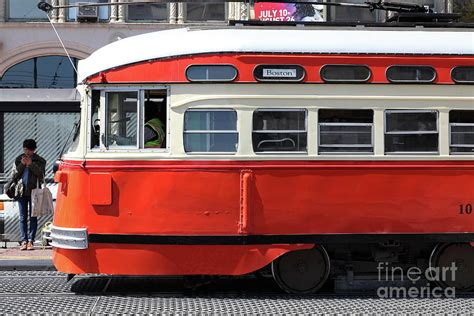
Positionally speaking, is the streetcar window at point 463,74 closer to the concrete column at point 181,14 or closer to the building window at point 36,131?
the concrete column at point 181,14

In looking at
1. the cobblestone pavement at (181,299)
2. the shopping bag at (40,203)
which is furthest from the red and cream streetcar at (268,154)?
the shopping bag at (40,203)

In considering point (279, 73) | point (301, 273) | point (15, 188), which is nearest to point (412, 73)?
point (279, 73)

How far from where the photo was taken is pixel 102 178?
879cm

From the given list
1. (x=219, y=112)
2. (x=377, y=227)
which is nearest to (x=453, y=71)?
(x=377, y=227)

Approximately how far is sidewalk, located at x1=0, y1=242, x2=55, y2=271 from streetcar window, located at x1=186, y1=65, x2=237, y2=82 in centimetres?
416

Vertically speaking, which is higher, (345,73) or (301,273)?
(345,73)

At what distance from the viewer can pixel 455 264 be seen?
9133mm

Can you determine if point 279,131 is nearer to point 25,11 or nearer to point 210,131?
point 210,131

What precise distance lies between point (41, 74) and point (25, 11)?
67.7 inches

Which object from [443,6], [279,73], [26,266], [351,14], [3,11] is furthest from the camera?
[443,6]

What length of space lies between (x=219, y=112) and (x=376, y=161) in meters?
1.87

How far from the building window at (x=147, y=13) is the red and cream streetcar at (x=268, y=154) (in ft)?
39.2

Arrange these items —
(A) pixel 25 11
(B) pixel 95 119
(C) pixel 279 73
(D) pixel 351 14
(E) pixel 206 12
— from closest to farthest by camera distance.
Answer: (C) pixel 279 73
(B) pixel 95 119
(A) pixel 25 11
(E) pixel 206 12
(D) pixel 351 14

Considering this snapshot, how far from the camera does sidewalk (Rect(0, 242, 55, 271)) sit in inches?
443
